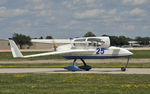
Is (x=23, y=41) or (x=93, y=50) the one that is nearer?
(x=93, y=50)

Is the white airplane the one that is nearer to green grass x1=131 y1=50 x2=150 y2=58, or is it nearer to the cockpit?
the cockpit

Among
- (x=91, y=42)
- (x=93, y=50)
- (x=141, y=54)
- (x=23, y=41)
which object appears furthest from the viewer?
(x=23, y=41)

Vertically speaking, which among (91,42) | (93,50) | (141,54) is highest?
(91,42)

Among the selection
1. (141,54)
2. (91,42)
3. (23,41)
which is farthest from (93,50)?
(23,41)

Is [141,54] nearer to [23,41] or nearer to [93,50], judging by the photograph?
[93,50]

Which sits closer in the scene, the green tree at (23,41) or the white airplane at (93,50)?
the white airplane at (93,50)

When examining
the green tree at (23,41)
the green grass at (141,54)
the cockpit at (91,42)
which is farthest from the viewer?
the green tree at (23,41)

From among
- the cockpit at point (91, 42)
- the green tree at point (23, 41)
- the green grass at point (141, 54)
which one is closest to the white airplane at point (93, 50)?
the cockpit at point (91, 42)

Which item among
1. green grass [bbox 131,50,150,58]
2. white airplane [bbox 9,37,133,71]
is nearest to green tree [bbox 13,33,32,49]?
green grass [bbox 131,50,150,58]

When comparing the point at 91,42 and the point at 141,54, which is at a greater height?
the point at 91,42

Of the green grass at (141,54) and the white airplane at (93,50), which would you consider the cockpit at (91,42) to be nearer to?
the white airplane at (93,50)

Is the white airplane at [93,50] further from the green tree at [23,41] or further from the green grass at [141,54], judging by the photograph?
the green tree at [23,41]

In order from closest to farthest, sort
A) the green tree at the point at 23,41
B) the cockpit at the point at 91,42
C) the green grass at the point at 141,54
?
the cockpit at the point at 91,42
the green grass at the point at 141,54
the green tree at the point at 23,41

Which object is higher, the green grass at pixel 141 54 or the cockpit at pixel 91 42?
the cockpit at pixel 91 42
